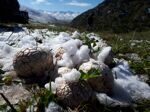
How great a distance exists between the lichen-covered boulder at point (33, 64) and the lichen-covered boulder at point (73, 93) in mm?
774

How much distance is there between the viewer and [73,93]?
5.19 metres

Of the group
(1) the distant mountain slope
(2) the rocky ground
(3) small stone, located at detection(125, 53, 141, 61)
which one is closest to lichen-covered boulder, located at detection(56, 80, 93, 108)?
(2) the rocky ground

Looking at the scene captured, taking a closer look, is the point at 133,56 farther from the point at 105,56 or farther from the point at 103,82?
the point at 103,82

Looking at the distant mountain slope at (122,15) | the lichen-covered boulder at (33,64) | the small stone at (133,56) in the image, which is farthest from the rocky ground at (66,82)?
the distant mountain slope at (122,15)

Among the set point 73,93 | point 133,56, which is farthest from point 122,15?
point 73,93

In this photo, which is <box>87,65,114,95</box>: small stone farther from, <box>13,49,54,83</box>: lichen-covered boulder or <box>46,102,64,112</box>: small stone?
<box>13,49,54,83</box>: lichen-covered boulder

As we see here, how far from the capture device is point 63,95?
5227mm

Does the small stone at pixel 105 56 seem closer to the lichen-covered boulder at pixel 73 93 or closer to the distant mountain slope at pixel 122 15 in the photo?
the lichen-covered boulder at pixel 73 93

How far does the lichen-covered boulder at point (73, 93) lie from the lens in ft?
17.0

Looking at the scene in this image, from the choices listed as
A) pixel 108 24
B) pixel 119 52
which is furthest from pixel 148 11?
pixel 119 52

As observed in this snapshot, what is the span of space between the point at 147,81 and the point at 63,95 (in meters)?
2.47

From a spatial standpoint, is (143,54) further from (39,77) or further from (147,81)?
(39,77)

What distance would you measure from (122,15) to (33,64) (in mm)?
152552

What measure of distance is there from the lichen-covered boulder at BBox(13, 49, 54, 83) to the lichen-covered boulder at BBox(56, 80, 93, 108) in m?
0.77
